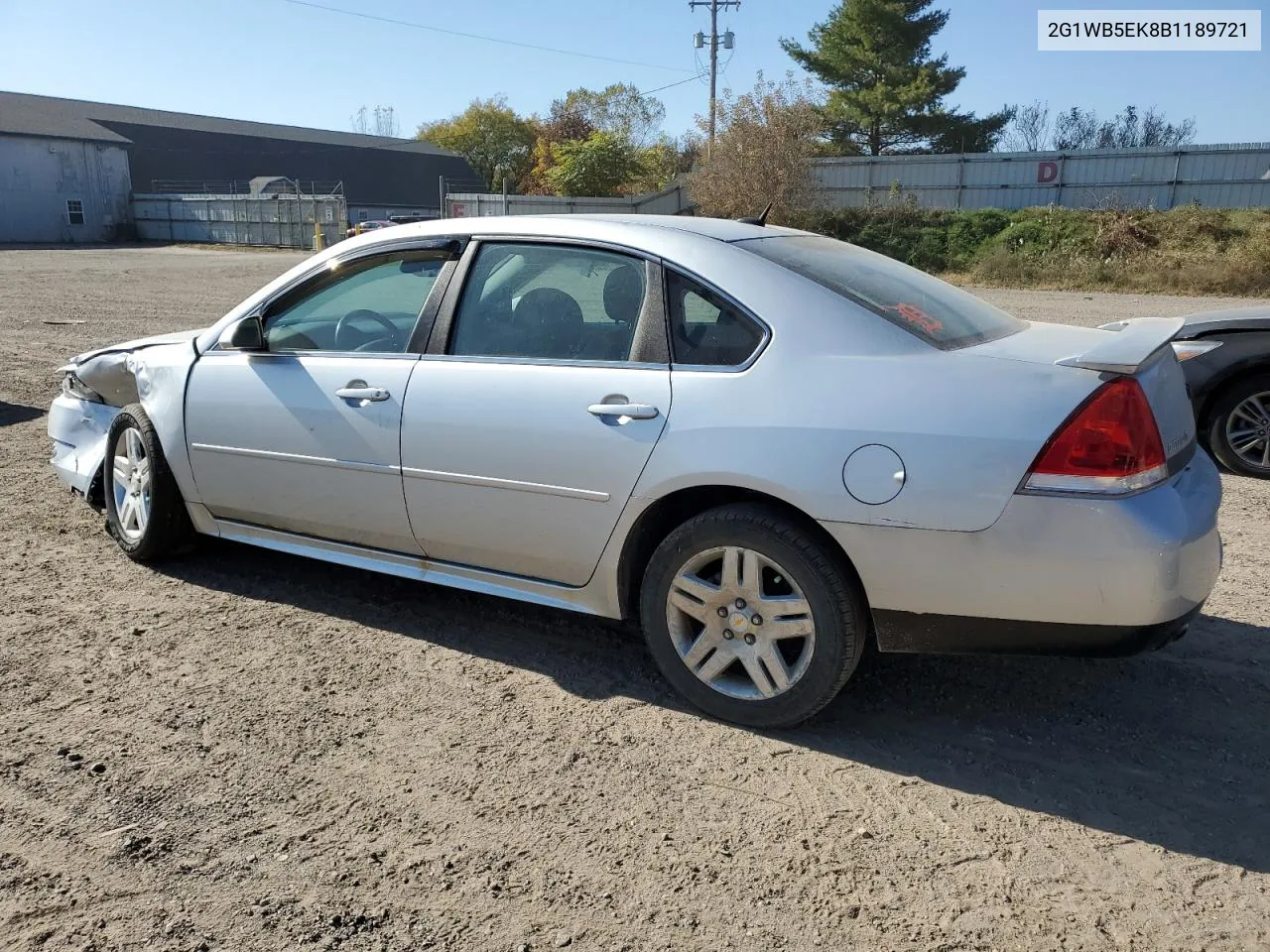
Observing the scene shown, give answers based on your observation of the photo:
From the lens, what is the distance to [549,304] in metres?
3.83

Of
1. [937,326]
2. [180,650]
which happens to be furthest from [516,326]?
[180,650]

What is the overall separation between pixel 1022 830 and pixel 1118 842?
0.24m

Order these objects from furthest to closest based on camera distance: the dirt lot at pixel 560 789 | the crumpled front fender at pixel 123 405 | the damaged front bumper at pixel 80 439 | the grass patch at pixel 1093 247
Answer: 1. the grass patch at pixel 1093 247
2. the damaged front bumper at pixel 80 439
3. the crumpled front fender at pixel 123 405
4. the dirt lot at pixel 560 789

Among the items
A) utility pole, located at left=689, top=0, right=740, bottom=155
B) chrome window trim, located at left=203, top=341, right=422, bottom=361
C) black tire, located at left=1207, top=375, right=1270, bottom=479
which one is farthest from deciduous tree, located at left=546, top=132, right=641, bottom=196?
chrome window trim, located at left=203, top=341, right=422, bottom=361

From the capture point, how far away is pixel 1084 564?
2867 mm

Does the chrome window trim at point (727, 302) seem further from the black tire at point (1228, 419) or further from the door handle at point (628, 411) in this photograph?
the black tire at point (1228, 419)

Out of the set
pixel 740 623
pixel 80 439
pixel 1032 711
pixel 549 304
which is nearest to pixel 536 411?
pixel 549 304

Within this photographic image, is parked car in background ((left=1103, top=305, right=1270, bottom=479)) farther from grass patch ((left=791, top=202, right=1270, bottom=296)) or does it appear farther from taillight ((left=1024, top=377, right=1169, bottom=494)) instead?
grass patch ((left=791, top=202, right=1270, bottom=296))

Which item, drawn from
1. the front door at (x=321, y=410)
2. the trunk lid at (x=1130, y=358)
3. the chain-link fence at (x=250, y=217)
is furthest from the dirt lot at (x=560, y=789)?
the chain-link fence at (x=250, y=217)

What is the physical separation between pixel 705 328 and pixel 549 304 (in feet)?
2.28

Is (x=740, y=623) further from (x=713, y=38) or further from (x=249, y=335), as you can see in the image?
(x=713, y=38)

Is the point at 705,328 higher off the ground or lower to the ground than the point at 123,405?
higher

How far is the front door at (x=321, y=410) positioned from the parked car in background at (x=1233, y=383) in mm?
5041

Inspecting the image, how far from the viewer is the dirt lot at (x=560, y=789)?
2496 mm
